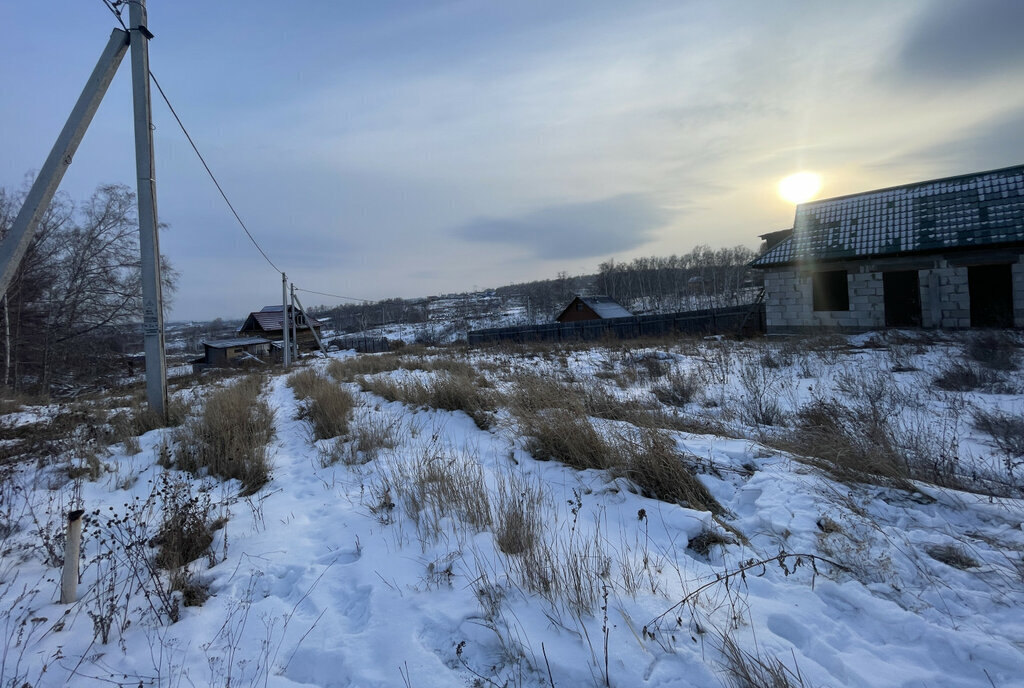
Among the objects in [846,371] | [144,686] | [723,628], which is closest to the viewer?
[144,686]

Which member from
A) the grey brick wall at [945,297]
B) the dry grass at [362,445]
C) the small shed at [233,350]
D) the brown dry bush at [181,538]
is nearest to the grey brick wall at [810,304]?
the grey brick wall at [945,297]

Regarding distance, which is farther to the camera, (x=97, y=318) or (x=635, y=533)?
(x=97, y=318)

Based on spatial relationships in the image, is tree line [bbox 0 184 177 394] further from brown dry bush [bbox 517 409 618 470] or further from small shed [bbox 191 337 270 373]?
brown dry bush [bbox 517 409 618 470]

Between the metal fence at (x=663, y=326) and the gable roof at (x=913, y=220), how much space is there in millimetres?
3865

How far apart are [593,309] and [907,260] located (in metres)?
18.2

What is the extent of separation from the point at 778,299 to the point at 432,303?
7843 centimetres

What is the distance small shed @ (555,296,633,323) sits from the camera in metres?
32.4

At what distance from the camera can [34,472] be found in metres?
4.60

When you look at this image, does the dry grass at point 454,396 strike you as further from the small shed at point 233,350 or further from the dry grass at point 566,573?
the small shed at point 233,350

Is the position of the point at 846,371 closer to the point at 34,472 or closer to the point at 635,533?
the point at 635,533

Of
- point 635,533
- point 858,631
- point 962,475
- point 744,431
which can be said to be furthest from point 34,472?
point 962,475

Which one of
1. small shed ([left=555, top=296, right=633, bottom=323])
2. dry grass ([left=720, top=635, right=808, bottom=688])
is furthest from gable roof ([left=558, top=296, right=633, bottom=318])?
dry grass ([left=720, top=635, right=808, bottom=688])

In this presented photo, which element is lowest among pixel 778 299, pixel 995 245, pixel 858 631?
pixel 858 631

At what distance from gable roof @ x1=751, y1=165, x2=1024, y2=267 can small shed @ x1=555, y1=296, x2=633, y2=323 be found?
13.6m
